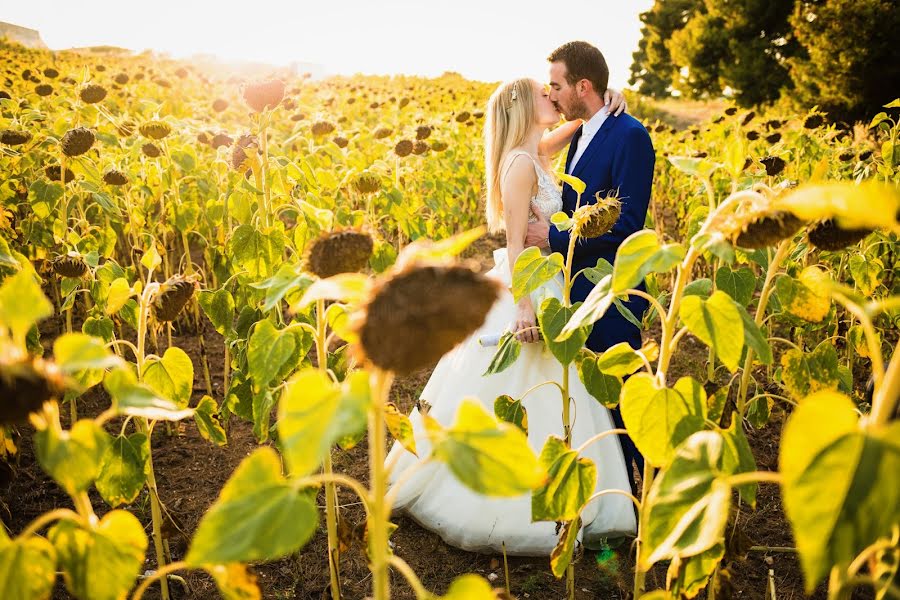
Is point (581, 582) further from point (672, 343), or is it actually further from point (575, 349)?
point (672, 343)

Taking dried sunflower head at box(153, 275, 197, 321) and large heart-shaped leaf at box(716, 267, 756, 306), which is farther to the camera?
large heart-shaped leaf at box(716, 267, 756, 306)

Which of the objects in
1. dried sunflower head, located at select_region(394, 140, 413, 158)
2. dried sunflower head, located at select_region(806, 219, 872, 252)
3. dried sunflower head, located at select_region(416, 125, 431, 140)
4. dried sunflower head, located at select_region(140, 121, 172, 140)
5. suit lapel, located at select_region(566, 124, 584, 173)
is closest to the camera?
dried sunflower head, located at select_region(806, 219, 872, 252)

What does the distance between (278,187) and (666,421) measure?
62.0 inches

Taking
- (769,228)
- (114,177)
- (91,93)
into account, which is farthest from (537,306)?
(91,93)

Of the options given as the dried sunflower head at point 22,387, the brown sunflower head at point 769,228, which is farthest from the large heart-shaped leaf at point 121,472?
the brown sunflower head at point 769,228

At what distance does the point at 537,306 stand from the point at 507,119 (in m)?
0.83

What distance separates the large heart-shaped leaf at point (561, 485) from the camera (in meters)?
1.33

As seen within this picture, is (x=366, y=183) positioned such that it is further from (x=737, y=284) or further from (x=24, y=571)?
(x=24, y=571)

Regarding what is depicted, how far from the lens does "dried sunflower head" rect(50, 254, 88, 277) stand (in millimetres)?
2090

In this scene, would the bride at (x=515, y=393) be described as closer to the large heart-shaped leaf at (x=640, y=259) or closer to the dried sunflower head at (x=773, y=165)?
the dried sunflower head at (x=773, y=165)

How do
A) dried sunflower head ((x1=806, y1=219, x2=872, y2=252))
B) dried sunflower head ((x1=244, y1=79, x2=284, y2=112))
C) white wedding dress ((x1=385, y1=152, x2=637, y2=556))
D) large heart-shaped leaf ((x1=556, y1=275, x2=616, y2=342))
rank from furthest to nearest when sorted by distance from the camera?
1. white wedding dress ((x1=385, y1=152, x2=637, y2=556))
2. dried sunflower head ((x1=244, y1=79, x2=284, y2=112))
3. dried sunflower head ((x1=806, y1=219, x2=872, y2=252))
4. large heart-shaped leaf ((x1=556, y1=275, x2=616, y2=342))

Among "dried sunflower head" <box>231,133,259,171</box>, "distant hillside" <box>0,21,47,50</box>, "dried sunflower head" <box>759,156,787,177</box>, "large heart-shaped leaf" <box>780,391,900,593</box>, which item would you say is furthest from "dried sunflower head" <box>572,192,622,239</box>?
"distant hillside" <box>0,21,47,50</box>

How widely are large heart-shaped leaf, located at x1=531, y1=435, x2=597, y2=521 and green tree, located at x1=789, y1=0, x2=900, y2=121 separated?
1625 cm

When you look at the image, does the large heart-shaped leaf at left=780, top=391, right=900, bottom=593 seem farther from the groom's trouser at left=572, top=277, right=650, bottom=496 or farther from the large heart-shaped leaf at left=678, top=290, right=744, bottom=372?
the groom's trouser at left=572, top=277, right=650, bottom=496
